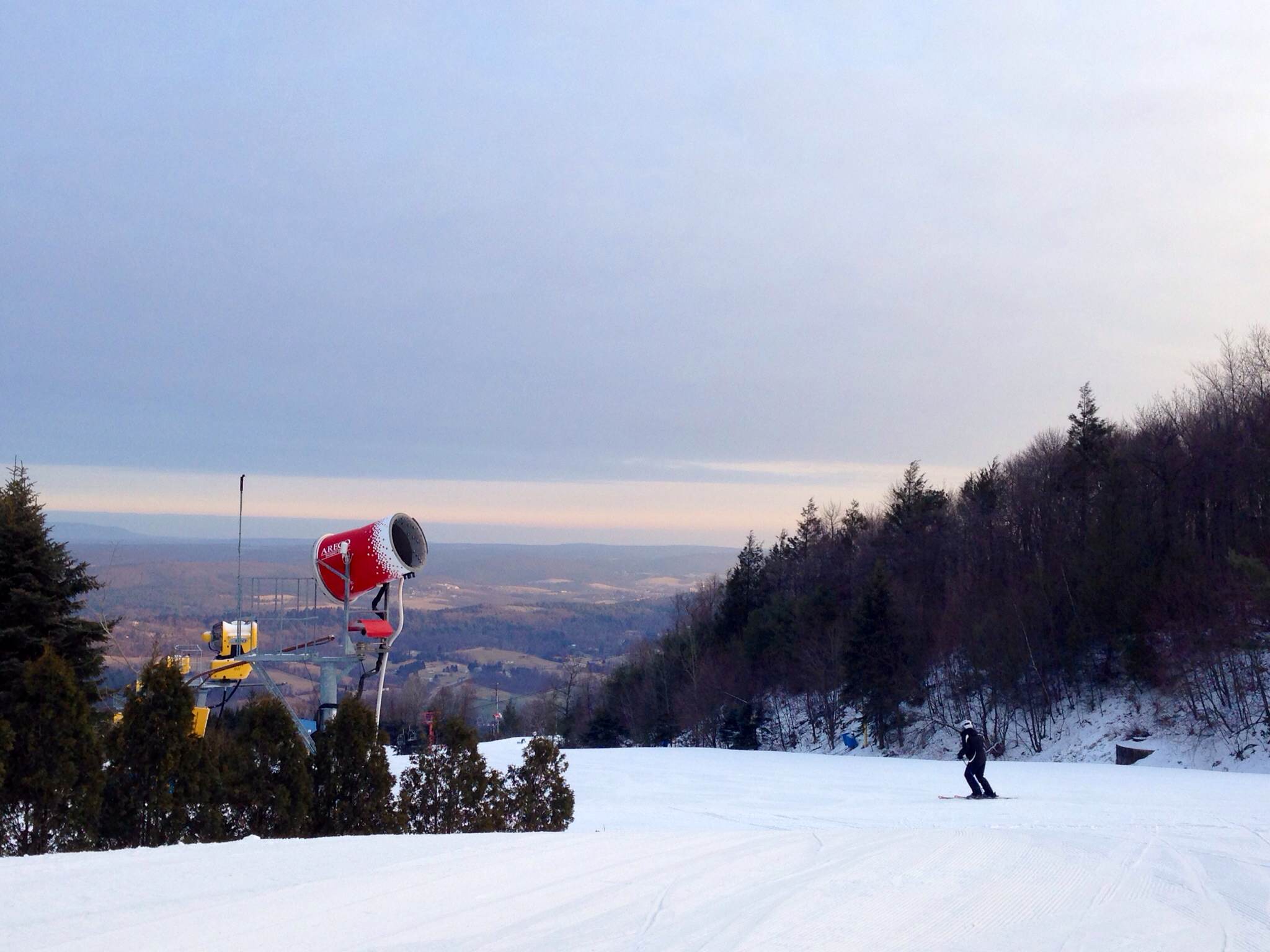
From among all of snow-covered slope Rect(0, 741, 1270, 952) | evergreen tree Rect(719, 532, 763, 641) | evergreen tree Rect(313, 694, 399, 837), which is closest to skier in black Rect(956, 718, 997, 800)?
snow-covered slope Rect(0, 741, 1270, 952)

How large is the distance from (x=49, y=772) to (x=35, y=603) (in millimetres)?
7569

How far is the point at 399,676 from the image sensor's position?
67.3 m

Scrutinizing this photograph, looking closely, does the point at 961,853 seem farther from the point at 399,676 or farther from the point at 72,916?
the point at 399,676

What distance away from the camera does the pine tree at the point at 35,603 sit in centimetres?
1448

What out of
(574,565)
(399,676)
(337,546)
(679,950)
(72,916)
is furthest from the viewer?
(574,565)

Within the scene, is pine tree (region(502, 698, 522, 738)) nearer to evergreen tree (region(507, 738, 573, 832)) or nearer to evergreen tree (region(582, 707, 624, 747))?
evergreen tree (region(582, 707, 624, 747))

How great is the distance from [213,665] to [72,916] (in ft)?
31.8

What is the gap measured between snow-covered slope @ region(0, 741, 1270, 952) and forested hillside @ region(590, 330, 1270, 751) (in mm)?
20086

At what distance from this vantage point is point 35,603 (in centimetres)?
1477

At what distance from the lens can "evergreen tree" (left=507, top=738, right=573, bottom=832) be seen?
1102cm

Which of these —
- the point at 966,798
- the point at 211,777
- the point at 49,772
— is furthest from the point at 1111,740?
the point at 49,772

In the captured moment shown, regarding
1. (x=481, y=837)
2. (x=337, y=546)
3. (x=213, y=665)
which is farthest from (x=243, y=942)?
(x=213, y=665)

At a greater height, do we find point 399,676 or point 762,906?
point 762,906

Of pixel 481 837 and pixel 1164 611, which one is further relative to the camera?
pixel 1164 611
